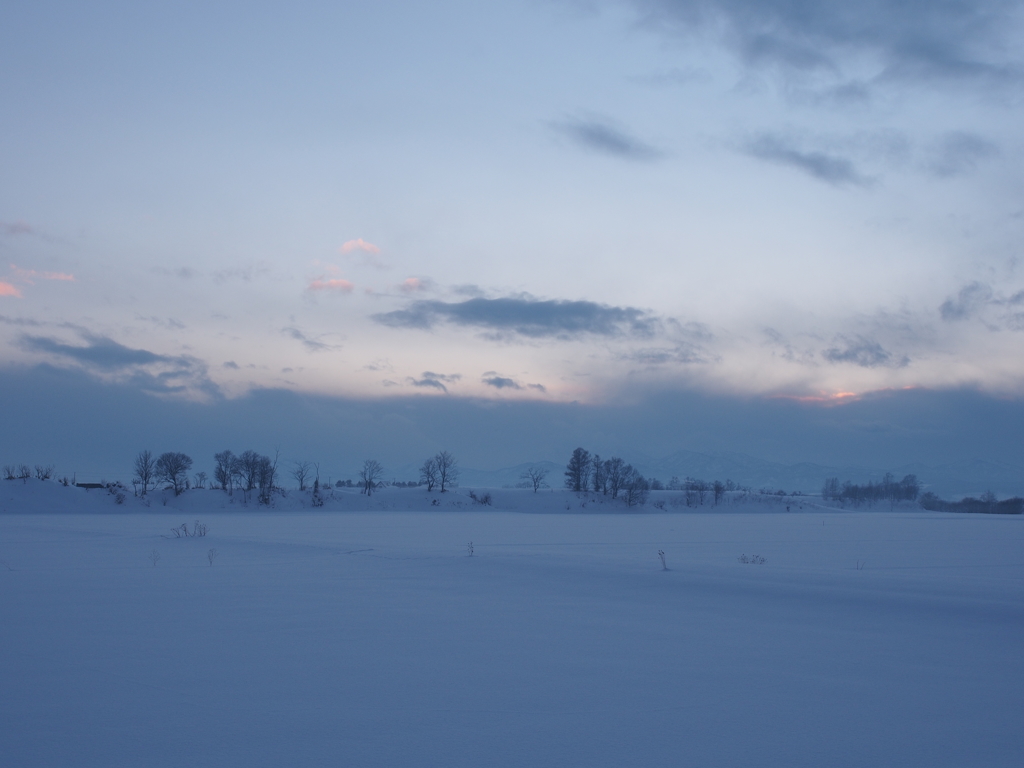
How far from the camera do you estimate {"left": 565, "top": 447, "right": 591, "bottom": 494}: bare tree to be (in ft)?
366

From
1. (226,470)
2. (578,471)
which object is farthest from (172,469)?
(578,471)

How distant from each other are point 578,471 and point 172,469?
56634mm

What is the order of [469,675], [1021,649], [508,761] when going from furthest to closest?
[1021,649], [469,675], [508,761]

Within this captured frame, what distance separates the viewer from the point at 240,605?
12492mm

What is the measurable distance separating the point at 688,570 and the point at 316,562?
9.97 meters

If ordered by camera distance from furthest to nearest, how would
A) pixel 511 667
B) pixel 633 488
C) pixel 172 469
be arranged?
pixel 633 488, pixel 172 469, pixel 511 667

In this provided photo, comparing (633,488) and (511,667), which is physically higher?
(511,667)

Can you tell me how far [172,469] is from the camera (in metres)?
89.7

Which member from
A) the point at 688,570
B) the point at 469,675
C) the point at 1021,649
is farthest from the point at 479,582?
the point at 1021,649

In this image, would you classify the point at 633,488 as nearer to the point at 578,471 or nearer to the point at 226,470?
the point at 578,471

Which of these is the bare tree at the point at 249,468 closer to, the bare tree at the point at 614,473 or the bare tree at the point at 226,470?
the bare tree at the point at 226,470

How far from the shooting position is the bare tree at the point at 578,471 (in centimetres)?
11144

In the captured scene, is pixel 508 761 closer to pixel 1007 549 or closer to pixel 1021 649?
pixel 1021 649

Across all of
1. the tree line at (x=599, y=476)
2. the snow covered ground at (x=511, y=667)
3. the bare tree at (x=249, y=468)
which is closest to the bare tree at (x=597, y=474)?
the tree line at (x=599, y=476)
